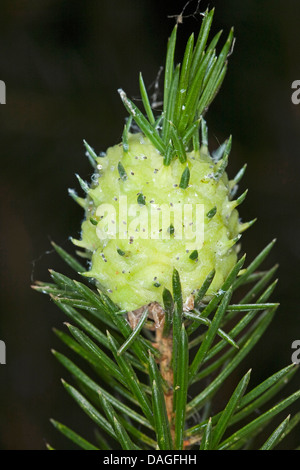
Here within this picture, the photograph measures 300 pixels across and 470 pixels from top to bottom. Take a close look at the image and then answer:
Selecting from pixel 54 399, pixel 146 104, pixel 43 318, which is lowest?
pixel 54 399

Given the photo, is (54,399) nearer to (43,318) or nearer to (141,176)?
(43,318)

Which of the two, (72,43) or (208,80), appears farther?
(72,43)

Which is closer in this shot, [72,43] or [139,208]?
[139,208]

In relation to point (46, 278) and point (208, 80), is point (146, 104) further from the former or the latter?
point (46, 278)

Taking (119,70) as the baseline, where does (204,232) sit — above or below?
below

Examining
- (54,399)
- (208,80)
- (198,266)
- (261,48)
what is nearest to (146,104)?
(208,80)
